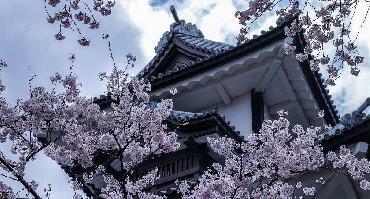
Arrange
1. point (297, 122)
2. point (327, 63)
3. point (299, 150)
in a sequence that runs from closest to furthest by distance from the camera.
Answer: point (327, 63) < point (299, 150) < point (297, 122)

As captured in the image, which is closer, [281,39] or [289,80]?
[281,39]

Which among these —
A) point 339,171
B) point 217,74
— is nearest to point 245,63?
point 217,74

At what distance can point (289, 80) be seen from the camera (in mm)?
12656

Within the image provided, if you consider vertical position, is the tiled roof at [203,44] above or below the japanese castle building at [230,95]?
above

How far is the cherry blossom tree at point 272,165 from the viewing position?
267 inches

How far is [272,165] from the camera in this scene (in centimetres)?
733

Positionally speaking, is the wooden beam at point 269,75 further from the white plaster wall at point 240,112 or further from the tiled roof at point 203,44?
the tiled roof at point 203,44

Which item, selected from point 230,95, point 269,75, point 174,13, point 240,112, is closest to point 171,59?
point 230,95

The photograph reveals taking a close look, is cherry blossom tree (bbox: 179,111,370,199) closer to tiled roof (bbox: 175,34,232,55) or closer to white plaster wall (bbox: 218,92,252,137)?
white plaster wall (bbox: 218,92,252,137)

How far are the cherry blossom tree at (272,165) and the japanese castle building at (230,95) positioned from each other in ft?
9.56

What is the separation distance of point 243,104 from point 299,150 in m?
5.80

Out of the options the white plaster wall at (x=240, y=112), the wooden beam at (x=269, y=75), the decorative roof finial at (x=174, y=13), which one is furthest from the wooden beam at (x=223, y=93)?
the decorative roof finial at (x=174, y=13)

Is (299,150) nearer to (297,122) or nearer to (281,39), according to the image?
(281,39)

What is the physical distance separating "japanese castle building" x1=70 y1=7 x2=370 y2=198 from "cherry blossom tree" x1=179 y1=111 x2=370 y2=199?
291 cm
